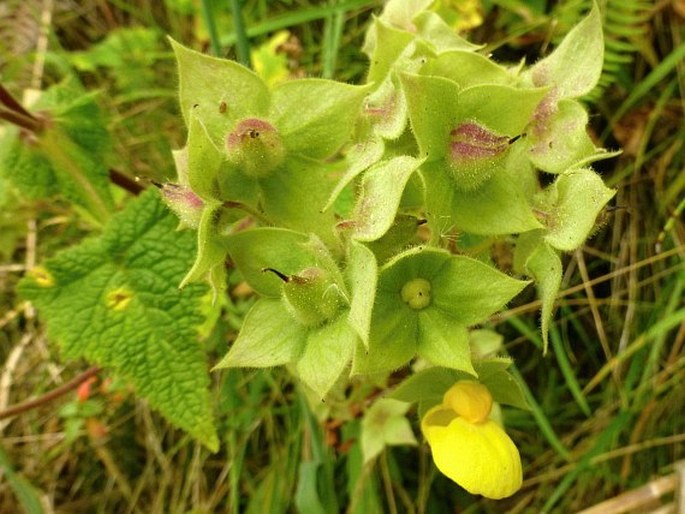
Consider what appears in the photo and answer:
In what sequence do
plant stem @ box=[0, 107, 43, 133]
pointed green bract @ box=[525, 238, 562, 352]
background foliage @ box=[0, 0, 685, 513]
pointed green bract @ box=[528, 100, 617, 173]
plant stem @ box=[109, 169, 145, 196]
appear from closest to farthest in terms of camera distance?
pointed green bract @ box=[525, 238, 562, 352] → pointed green bract @ box=[528, 100, 617, 173] → plant stem @ box=[0, 107, 43, 133] → plant stem @ box=[109, 169, 145, 196] → background foliage @ box=[0, 0, 685, 513]

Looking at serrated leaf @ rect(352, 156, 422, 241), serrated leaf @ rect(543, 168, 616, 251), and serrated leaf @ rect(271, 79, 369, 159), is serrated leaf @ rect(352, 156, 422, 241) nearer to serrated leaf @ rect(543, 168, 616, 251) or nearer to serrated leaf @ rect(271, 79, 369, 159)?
serrated leaf @ rect(271, 79, 369, 159)

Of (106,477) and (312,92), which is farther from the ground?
(312,92)

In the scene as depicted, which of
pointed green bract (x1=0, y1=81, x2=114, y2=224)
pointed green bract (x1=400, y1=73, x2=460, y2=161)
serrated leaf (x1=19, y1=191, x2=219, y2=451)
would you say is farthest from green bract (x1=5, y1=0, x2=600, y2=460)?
pointed green bract (x1=0, y1=81, x2=114, y2=224)

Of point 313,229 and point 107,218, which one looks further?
point 107,218

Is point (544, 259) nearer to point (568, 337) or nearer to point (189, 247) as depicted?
point (189, 247)

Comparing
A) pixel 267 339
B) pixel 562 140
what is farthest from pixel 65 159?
pixel 562 140

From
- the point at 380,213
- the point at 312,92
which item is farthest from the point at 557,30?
the point at 380,213
